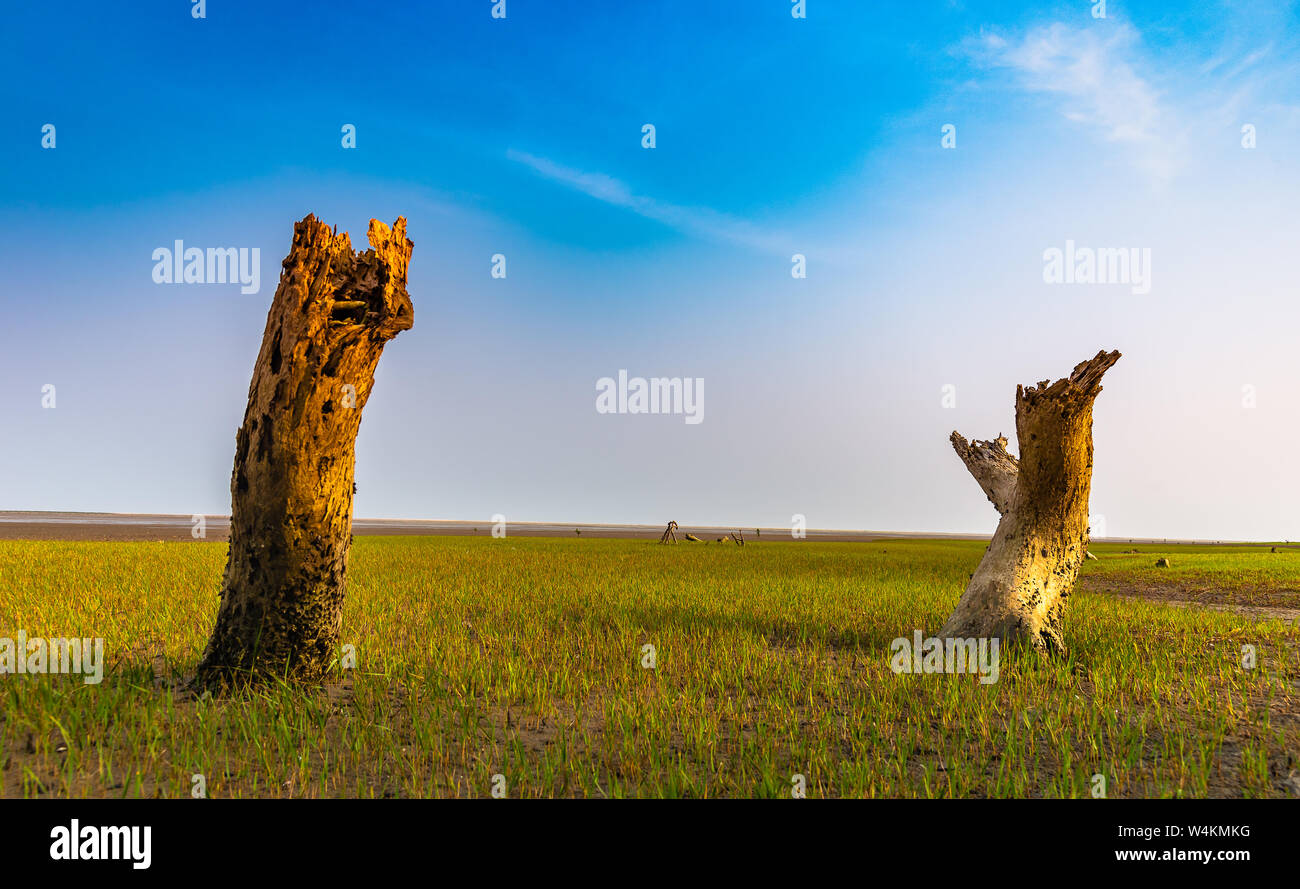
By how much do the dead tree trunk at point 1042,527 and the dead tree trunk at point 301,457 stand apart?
7599 mm

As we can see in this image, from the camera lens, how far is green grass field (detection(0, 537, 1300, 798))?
4.40 m

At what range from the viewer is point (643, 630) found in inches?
378

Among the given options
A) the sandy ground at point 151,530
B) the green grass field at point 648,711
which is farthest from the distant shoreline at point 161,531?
the green grass field at point 648,711

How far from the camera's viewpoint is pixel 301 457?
245 inches

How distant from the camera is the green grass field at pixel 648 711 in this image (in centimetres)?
440

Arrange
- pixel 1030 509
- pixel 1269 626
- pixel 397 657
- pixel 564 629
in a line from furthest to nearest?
pixel 1269 626 < pixel 564 629 < pixel 1030 509 < pixel 397 657

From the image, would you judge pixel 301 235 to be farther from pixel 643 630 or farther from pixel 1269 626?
pixel 1269 626

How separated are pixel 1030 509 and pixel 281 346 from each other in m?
9.14

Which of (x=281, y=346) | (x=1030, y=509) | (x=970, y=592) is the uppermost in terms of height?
(x=281, y=346)

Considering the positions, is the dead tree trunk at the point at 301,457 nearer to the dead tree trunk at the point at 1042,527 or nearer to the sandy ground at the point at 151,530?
the dead tree trunk at the point at 1042,527

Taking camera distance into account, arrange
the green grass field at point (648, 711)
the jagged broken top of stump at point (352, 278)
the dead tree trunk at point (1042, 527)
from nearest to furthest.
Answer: the green grass field at point (648, 711) → the jagged broken top of stump at point (352, 278) → the dead tree trunk at point (1042, 527)

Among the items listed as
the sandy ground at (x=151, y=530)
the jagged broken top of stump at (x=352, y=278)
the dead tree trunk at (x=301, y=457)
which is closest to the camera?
the dead tree trunk at (x=301, y=457)

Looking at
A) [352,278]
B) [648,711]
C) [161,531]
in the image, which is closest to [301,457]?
[352,278]
